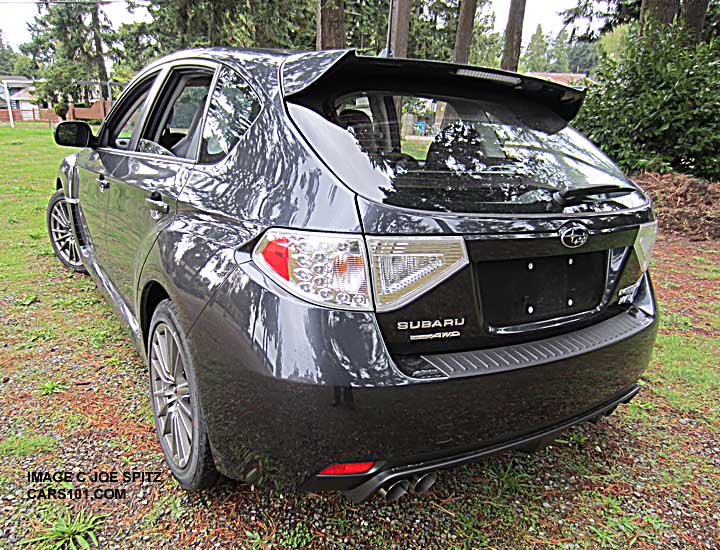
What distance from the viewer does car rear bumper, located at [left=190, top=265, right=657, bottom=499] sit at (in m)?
1.43

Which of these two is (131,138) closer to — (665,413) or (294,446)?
(294,446)

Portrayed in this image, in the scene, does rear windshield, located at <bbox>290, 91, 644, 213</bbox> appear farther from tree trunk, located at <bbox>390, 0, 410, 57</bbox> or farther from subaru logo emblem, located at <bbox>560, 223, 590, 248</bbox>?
tree trunk, located at <bbox>390, 0, 410, 57</bbox>

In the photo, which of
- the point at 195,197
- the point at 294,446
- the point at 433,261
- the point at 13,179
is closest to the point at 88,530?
the point at 294,446

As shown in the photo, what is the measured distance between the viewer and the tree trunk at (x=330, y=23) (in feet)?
28.5

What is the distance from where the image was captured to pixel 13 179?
32.7 feet

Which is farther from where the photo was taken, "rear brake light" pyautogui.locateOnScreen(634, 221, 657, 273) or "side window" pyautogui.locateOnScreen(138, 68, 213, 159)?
"side window" pyautogui.locateOnScreen(138, 68, 213, 159)

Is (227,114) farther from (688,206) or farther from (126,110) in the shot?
(688,206)

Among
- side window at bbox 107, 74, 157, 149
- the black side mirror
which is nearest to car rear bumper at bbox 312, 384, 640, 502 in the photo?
side window at bbox 107, 74, 157, 149

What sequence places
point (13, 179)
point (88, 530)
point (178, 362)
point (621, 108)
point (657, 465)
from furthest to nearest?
point (13, 179), point (621, 108), point (657, 465), point (178, 362), point (88, 530)

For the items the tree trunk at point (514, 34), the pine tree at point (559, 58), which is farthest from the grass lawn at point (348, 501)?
the pine tree at point (559, 58)

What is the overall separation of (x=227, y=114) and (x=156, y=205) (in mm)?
505

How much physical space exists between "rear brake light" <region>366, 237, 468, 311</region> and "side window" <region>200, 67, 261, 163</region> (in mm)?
754

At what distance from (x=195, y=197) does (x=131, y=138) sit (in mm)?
1327

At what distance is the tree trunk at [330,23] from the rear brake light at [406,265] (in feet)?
26.4
